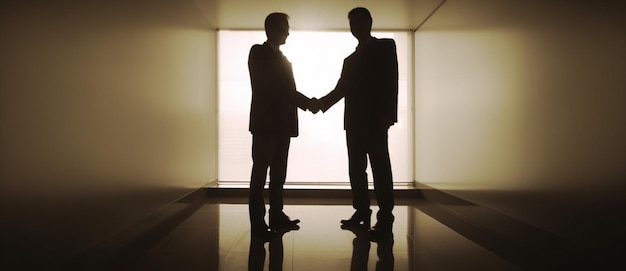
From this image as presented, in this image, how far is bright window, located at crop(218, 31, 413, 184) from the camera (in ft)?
16.0

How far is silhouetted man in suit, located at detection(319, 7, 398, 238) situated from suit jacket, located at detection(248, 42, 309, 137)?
1.51 ft

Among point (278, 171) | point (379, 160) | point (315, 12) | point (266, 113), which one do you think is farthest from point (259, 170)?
point (315, 12)

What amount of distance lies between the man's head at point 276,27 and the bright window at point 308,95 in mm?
2380

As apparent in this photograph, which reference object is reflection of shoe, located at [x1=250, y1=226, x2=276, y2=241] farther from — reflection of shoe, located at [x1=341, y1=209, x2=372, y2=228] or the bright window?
the bright window

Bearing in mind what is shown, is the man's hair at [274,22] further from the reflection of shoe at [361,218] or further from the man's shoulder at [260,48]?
the reflection of shoe at [361,218]

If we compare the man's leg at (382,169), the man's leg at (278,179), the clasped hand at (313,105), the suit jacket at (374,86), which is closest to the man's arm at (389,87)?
the suit jacket at (374,86)

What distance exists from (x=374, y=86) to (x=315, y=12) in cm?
215

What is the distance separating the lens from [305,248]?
6.85 ft

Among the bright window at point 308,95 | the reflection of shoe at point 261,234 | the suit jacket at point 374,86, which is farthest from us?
the bright window at point 308,95

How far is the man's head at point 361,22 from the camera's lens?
2.52 meters

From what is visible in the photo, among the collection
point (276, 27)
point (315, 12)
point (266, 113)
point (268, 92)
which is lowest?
point (266, 113)

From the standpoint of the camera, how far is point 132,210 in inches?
96.3

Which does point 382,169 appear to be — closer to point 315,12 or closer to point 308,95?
point 315,12

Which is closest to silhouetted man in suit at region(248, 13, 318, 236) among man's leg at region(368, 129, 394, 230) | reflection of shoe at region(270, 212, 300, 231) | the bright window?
Answer: reflection of shoe at region(270, 212, 300, 231)
